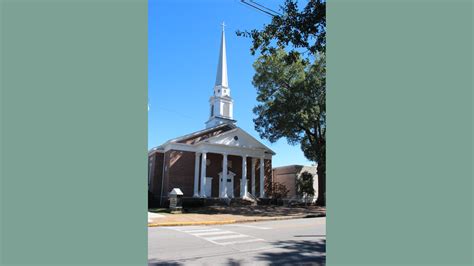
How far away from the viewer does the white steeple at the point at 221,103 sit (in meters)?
34.1

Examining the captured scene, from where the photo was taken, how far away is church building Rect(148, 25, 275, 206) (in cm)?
2852

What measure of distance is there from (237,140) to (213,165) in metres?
3.07

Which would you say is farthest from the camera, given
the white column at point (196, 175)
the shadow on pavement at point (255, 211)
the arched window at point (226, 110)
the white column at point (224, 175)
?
the arched window at point (226, 110)

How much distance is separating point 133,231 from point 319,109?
2529 cm

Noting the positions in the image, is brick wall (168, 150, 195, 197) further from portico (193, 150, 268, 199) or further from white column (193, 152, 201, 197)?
portico (193, 150, 268, 199)

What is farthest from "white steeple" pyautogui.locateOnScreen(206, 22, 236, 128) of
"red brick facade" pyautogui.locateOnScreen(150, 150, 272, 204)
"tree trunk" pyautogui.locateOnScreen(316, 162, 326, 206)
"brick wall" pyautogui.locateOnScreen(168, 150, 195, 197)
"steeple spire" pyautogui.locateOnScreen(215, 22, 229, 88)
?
"tree trunk" pyautogui.locateOnScreen(316, 162, 326, 206)

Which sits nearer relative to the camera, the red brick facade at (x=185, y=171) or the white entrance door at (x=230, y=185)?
the red brick facade at (x=185, y=171)

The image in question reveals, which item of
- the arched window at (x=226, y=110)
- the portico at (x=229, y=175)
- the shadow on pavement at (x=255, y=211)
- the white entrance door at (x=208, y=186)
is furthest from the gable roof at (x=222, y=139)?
the shadow on pavement at (x=255, y=211)

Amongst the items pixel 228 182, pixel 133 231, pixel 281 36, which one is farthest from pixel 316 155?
pixel 133 231

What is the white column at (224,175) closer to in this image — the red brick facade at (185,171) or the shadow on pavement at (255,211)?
the red brick facade at (185,171)

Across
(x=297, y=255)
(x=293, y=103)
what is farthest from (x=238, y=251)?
(x=293, y=103)

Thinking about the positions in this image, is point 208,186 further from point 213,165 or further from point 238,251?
point 238,251

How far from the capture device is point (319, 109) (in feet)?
85.6

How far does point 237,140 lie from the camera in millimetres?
30594
